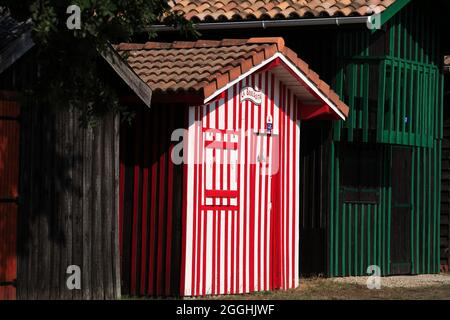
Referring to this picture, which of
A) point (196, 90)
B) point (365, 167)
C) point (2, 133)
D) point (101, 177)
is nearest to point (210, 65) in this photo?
point (196, 90)

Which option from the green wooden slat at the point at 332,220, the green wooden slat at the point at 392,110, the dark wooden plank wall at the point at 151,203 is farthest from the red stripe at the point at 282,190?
the green wooden slat at the point at 392,110

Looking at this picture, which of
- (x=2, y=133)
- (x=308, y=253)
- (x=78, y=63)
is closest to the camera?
(x=78, y=63)

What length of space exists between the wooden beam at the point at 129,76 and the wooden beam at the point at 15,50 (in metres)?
0.90

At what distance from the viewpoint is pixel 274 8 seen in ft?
67.8

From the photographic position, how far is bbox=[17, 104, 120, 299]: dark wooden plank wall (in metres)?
15.0

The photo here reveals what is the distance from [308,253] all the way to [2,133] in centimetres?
740

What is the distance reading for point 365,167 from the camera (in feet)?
70.4

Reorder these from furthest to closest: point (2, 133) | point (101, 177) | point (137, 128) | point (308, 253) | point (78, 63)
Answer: point (308, 253)
point (137, 128)
point (101, 177)
point (2, 133)
point (78, 63)

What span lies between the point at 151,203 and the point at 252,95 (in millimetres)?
2246

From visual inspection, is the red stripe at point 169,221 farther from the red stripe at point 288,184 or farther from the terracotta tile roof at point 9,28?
the terracotta tile roof at point 9,28

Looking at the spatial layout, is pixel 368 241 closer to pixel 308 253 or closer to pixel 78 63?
pixel 308 253

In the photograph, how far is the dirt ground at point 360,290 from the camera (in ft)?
58.1

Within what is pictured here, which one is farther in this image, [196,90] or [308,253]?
[308,253]
